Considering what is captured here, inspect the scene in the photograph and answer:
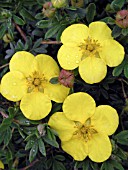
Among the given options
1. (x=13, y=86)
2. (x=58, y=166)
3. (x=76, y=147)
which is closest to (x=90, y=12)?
(x=13, y=86)

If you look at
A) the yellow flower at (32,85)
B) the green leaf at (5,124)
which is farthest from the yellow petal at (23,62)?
the green leaf at (5,124)

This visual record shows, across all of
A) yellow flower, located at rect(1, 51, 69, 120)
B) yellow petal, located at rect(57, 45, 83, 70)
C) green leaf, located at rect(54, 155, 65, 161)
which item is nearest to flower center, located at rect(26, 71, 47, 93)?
yellow flower, located at rect(1, 51, 69, 120)

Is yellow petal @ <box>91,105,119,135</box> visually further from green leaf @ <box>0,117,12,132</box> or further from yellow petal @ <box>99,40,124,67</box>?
green leaf @ <box>0,117,12,132</box>

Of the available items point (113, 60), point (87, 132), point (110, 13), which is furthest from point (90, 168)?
point (110, 13)

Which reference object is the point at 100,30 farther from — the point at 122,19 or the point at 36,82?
the point at 36,82

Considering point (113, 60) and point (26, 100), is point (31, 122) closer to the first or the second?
point (26, 100)

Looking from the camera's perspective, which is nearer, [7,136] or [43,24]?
[7,136]
